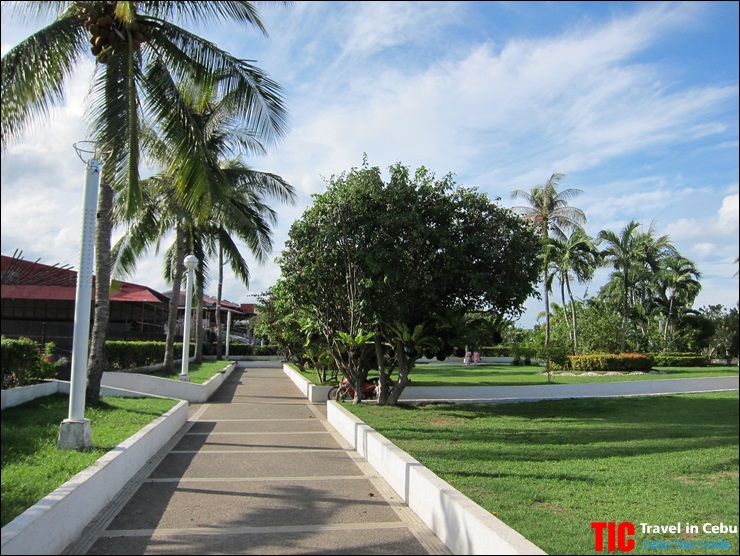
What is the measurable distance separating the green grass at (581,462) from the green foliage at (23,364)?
21.0 ft

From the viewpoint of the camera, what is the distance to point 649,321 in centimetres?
4125

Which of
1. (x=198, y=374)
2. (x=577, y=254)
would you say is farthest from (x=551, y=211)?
(x=198, y=374)

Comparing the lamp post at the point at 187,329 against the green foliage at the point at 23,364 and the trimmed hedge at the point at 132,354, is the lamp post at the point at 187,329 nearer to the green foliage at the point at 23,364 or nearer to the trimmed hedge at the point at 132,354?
the trimmed hedge at the point at 132,354

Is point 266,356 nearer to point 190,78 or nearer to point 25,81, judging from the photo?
point 190,78

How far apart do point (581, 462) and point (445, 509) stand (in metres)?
3.21

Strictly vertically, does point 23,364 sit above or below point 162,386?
above

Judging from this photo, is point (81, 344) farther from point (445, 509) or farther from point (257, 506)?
point (445, 509)

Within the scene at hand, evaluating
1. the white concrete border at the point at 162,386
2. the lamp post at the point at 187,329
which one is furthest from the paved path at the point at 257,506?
the lamp post at the point at 187,329

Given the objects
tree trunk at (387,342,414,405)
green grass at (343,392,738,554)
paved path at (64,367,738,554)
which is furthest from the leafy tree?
paved path at (64,367,738,554)

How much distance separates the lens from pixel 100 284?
1130cm

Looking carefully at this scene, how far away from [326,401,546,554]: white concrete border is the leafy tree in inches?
183

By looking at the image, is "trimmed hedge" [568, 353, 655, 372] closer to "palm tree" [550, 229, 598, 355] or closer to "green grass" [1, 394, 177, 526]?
"palm tree" [550, 229, 598, 355]

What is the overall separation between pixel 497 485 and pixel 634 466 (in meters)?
2.10

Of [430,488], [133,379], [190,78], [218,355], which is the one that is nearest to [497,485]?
[430,488]
